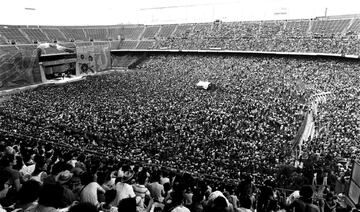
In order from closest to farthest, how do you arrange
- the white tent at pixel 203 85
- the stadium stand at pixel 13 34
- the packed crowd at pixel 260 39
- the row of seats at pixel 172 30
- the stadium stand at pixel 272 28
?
the white tent at pixel 203 85
the packed crowd at pixel 260 39
the row of seats at pixel 172 30
the stadium stand at pixel 13 34
the stadium stand at pixel 272 28

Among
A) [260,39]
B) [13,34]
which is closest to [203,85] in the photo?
[260,39]

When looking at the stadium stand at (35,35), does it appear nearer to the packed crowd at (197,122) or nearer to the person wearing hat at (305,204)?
the packed crowd at (197,122)

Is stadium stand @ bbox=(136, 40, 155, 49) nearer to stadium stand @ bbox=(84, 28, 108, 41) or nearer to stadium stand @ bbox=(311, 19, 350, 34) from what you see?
stadium stand @ bbox=(84, 28, 108, 41)

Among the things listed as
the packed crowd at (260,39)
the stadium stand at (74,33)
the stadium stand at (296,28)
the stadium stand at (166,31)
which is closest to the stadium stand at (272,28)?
the packed crowd at (260,39)

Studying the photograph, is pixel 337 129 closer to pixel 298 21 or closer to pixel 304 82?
pixel 304 82

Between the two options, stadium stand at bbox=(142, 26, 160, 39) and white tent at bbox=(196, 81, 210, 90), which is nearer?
white tent at bbox=(196, 81, 210, 90)

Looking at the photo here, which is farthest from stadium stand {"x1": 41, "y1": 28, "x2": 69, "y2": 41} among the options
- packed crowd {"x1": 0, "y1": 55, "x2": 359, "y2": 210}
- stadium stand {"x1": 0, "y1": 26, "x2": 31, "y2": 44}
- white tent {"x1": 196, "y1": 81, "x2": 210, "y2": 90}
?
white tent {"x1": 196, "y1": 81, "x2": 210, "y2": 90}

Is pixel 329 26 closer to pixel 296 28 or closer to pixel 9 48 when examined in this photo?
pixel 296 28

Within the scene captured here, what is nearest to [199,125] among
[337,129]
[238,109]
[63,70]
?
[238,109]
